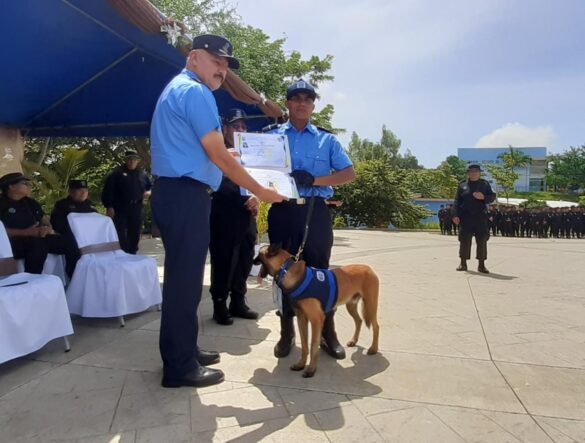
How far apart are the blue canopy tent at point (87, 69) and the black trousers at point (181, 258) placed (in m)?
1.56

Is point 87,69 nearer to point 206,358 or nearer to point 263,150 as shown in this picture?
point 263,150

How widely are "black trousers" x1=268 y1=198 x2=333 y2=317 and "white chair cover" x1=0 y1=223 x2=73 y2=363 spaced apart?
162cm

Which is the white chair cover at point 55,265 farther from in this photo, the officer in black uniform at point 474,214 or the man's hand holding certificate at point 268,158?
the officer in black uniform at point 474,214

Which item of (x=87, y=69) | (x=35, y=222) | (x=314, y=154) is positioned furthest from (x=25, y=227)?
(x=314, y=154)

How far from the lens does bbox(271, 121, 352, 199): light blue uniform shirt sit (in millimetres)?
3252

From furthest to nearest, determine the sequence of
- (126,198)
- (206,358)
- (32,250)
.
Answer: (126,198) → (32,250) → (206,358)

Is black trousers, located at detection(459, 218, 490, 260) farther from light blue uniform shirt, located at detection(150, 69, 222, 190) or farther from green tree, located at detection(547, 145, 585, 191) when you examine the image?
green tree, located at detection(547, 145, 585, 191)

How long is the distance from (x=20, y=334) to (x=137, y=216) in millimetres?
4600

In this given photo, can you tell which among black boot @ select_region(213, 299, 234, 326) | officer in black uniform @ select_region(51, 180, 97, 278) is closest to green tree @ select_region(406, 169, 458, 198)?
officer in black uniform @ select_region(51, 180, 97, 278)

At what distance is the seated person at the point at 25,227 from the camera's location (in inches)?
168

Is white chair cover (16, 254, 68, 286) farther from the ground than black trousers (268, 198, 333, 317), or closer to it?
Answer: closer to it

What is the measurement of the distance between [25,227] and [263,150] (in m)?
3.05

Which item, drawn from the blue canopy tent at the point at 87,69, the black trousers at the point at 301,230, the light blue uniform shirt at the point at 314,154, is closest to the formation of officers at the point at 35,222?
the blue canopy tent at the point at 87,69

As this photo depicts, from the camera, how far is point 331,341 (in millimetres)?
3322
